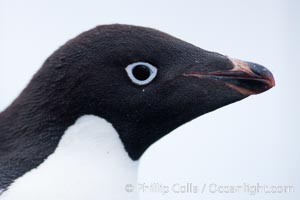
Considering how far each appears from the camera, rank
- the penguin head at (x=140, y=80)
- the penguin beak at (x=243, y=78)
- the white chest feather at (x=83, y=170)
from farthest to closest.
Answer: the penguin beak at (x=243, y=78)
the penguin head at (x=140, y=80)
the white chest feather at (x=83, y=170)

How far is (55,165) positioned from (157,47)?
1.38 ft

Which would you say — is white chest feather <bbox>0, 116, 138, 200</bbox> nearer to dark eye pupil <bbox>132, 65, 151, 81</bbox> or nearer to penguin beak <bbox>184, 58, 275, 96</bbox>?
dark eye pupil <bbox>132, 65, 151, 81</bbox>

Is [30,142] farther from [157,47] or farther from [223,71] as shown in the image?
[223,71]

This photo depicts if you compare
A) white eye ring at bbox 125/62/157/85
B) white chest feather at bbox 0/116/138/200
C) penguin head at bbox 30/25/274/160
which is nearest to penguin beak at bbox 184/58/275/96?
penguin head at bbox 30/25/274/160

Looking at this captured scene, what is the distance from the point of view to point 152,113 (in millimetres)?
2107

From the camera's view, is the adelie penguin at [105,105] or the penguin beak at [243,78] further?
the penguin beak at [243,78]

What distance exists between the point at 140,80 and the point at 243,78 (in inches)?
10.9

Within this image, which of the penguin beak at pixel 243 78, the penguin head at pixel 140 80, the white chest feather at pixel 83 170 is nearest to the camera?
the white chest feather at pixel 83 170

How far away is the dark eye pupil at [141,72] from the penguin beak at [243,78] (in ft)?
0.40

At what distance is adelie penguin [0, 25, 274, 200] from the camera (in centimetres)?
192

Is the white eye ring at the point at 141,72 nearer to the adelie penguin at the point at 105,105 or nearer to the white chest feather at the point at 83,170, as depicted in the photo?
the adelie penguin at the point at 105,105

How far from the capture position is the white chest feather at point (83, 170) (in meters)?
1.87

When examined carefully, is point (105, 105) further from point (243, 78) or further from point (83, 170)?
point (243, 78)

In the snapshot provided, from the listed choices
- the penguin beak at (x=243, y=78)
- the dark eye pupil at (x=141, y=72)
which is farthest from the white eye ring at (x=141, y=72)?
the penguin beak at (x=243, y=78)
